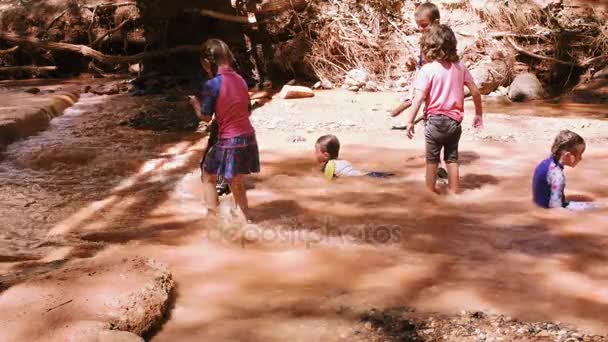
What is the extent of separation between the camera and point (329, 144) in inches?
244

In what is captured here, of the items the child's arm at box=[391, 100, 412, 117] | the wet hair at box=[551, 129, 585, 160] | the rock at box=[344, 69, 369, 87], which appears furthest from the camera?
the rock at box=[344, 69, 369, 87]

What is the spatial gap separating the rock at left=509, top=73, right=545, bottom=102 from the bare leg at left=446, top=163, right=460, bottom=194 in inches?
226

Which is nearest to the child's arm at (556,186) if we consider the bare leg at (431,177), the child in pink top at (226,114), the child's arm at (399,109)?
the bare leg at (431,177)

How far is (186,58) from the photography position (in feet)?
43.6

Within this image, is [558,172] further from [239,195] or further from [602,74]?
[602,74]

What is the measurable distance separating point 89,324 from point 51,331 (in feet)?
0.52

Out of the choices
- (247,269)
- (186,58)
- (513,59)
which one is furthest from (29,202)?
(513,59)

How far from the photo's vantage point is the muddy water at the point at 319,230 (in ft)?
11.5

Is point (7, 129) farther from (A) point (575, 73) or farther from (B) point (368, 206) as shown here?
(A) point (575, 73)

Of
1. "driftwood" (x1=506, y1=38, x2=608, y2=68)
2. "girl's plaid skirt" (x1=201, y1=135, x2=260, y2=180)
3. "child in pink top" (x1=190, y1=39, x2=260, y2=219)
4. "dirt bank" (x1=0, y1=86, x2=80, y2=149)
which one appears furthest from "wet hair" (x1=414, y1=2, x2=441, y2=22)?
"driftwood" (x1=506, y1=38, x2=608, y2=68)

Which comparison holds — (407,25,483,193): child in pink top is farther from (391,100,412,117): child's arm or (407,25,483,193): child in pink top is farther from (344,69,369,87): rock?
(344,69,369,87): rock

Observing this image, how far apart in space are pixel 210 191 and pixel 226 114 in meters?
0.69

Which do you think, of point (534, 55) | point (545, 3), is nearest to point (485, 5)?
point (545, 3)

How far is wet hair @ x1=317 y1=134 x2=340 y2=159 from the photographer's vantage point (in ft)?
20.3
